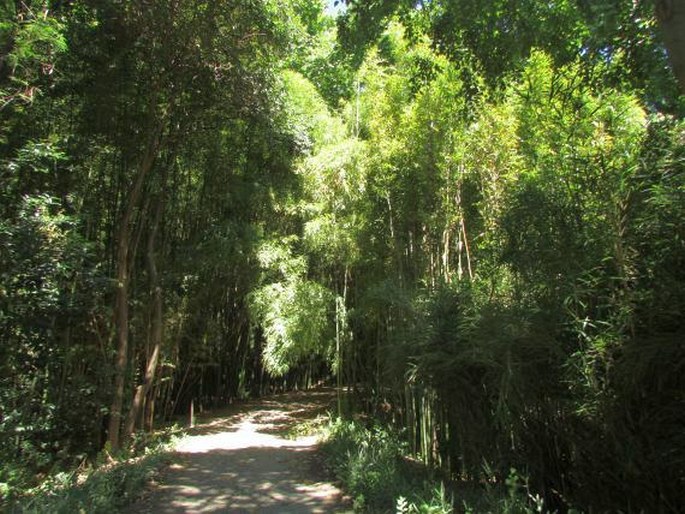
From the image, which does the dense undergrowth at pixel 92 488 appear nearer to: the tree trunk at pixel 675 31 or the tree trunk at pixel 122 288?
the tree trunk at pixel 122 288

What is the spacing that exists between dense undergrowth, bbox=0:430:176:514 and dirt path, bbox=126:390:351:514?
154 millimetres

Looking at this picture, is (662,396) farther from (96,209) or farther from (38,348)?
(96,209)

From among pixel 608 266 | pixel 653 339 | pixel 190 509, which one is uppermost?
pixel 608 266

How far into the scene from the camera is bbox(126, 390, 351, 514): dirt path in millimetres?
4664

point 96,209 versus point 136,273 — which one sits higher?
point 96,209

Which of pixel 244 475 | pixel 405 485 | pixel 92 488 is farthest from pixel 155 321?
pixel 405 485

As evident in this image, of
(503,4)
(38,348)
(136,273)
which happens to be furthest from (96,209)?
(503,4)

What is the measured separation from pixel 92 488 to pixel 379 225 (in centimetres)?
490

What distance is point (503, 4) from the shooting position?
4.13m

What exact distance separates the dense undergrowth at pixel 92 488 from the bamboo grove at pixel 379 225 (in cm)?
45

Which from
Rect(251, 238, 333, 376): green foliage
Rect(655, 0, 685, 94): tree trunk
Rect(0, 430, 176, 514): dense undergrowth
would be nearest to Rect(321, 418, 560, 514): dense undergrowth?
Rect(0, 430, 176, 514): dense undergrowth

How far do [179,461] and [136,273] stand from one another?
3.32m

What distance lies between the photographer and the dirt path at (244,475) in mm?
4664

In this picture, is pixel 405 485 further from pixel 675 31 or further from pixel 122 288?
pixel 122 288
